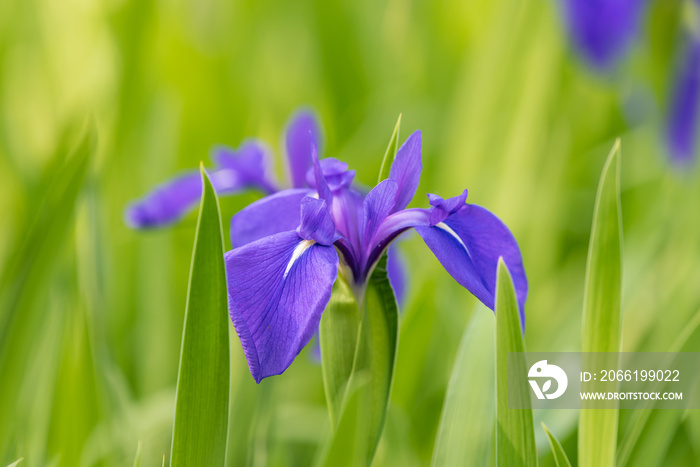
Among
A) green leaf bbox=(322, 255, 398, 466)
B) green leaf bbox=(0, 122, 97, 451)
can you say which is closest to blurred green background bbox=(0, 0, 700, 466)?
green leaf bbox=(0, 122, 97, 451)

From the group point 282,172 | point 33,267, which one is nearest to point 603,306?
point 33,267

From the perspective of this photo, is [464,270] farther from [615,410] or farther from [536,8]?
[536,8]

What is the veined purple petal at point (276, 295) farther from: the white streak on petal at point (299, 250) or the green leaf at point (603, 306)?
the green leaf at point (603, 306)

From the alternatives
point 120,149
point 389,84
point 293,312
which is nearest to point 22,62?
point 120,149

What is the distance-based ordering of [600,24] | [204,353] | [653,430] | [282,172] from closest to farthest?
[204,353] < [653,430] < [282,172] < [600,24]

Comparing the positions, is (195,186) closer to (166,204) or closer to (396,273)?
(166,204)
